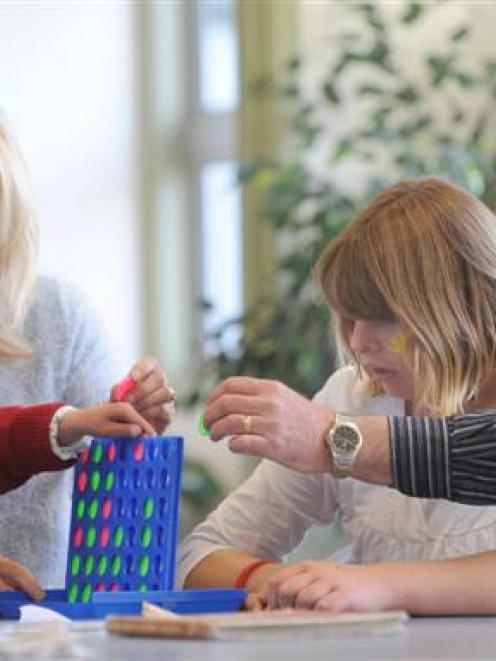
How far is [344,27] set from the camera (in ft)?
16.2

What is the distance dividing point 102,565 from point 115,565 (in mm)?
21

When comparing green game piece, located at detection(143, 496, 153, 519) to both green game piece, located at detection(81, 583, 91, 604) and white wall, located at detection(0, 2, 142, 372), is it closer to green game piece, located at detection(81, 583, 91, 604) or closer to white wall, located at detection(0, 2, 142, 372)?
green game piece, located at detection(81, 583, 91, 604)

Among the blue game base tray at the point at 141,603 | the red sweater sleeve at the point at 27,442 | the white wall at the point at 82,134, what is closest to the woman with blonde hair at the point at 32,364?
the red sweater sleeve at the point at 27,442

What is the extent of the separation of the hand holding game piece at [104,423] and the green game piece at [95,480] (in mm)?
46

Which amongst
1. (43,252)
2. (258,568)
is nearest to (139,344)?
(43,252)

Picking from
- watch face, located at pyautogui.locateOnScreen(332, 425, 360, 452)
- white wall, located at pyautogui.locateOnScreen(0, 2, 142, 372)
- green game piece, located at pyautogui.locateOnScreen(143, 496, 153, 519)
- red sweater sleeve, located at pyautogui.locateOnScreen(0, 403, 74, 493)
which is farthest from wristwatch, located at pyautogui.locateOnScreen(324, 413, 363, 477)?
white wall, located at pyautogui.locateOnScreen(0, 2, 142, 372)

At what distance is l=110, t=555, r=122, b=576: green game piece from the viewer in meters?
1.78

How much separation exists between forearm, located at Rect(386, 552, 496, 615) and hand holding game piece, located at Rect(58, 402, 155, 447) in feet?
1.13

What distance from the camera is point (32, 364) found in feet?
7.39

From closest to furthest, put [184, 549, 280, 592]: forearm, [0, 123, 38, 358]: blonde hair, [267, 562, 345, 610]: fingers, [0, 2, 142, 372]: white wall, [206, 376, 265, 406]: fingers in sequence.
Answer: [267, 562, 345, 610]: fingers < [206, 376, 265, 406]: fingers < [184, 549, 280, 592]: forearm < [0, 123, 38, 358]: blonde hair < [0, 2, 142, 372]: white wall

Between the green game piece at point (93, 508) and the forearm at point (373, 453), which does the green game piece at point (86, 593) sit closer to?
the green game piece at point (93, 508)

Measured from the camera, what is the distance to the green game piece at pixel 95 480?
1854 mm

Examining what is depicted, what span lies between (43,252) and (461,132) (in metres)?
1.44

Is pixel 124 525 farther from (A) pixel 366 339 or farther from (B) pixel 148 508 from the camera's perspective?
(A) pixel 366 339
